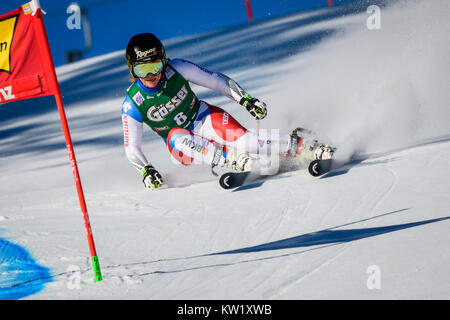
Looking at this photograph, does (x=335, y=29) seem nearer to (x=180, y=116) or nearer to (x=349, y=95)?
(x=349, y=95)

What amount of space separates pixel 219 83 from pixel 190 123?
43cm

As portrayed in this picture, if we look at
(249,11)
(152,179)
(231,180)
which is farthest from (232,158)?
(249,11)

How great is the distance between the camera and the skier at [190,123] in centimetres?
468

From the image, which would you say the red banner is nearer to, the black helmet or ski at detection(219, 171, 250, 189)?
the black helmet

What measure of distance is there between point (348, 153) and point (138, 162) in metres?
1.87

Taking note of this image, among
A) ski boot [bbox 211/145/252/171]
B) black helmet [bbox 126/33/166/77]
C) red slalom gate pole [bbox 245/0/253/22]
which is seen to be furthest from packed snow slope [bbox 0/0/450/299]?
red slalom gate pole [bbox 245/0/253/22]

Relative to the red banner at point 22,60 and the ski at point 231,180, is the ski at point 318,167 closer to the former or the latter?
the ski at point 231,180

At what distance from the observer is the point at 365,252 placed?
115 inches

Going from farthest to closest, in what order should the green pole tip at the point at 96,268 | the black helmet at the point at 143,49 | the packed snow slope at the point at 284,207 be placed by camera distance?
1. the black helmet at the point at 143,49
2. the green pole tip at the point at 96,268
3. the packed snow slope at the point at 284,207

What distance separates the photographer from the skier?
15.3ft

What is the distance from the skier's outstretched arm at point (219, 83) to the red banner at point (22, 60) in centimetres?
165

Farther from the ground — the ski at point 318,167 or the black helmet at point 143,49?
the black helmet at point 143,49

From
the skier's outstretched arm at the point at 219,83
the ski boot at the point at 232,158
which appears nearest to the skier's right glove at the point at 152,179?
the ski boot at the point at 232,158
